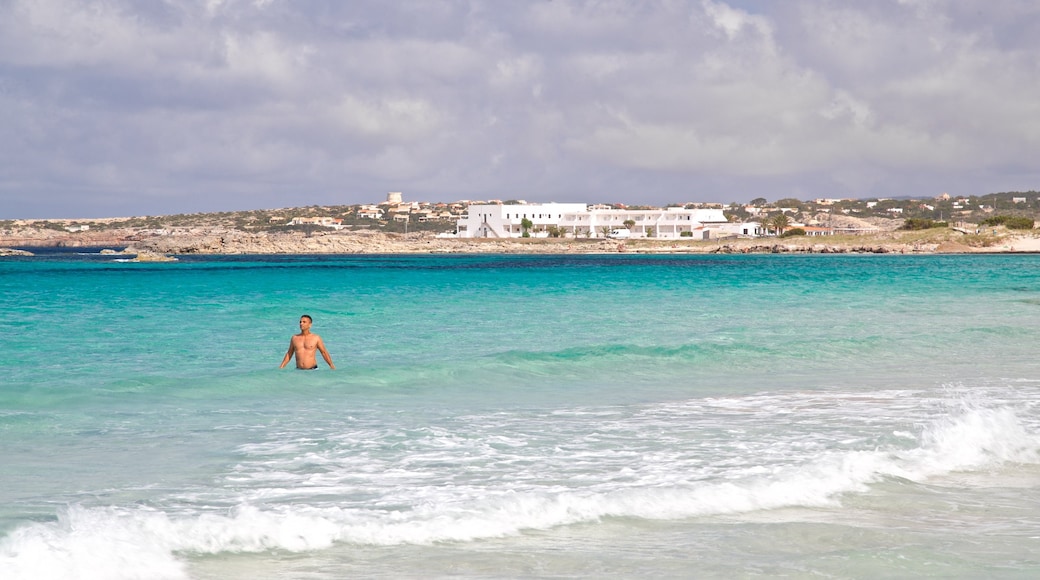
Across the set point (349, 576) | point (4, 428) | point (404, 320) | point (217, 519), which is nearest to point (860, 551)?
point (349, 576)

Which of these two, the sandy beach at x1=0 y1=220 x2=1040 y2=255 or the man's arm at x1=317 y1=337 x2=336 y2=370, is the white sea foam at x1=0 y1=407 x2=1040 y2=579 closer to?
the man's arm at x1=317 y1=337 x2=336 y2=370

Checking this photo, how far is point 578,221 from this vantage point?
479 feet

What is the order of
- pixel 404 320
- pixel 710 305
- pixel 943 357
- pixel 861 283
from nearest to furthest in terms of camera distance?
1. pixel 943 357
2. pixel 404 320
3. pixel 710 305
4. pixel 861 283

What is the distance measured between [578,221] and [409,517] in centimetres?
14055

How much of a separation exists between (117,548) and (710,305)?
24411 millimetres

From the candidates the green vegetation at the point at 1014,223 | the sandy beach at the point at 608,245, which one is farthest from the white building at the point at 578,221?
the green vegetation at the point at 1014,223

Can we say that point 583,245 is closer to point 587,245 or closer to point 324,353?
point 587,245

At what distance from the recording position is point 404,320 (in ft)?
77.5

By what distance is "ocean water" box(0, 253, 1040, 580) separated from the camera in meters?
5.65

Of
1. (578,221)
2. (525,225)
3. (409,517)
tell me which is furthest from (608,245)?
(409,517)

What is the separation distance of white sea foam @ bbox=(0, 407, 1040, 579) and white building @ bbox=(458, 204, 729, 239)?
133 metres

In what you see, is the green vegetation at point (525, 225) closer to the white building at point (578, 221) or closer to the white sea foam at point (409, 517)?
the white building at point (578, 221)

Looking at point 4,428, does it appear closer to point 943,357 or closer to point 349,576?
point 349,576

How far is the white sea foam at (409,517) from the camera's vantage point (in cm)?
552
